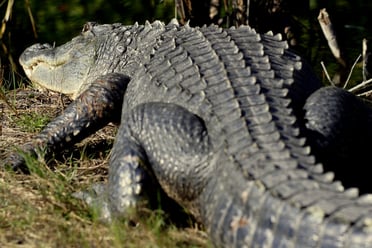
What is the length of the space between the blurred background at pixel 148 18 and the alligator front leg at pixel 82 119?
10.5 feet

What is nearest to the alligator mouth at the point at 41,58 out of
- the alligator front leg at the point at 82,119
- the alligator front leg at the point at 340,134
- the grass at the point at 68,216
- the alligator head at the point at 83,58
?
the alligator head at the point at 83,58

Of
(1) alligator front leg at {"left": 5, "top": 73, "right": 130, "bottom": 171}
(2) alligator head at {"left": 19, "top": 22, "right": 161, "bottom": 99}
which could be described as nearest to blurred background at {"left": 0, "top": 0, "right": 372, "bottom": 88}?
(2) alligator head at {"left": 19, "top": 22, "right": 161, "bottom": 99}

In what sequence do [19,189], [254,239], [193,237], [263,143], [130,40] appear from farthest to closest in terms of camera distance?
1. [130,40]
2. [19,189]
3. [193,237]
4. [263,143]
5. [254,239]

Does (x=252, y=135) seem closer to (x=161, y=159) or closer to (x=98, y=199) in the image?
(x=161, y=159)

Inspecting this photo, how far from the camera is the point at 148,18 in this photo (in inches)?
420

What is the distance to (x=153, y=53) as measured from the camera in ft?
17.0

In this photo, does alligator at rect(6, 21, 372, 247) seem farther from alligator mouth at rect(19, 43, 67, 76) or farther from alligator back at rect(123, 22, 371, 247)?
alligator mouth at rect(19, 43, 67, 76)

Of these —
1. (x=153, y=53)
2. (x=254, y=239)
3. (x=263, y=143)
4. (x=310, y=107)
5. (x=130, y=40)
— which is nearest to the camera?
(x=254, y=239)

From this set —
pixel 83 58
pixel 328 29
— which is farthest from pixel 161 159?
pixel 328 29

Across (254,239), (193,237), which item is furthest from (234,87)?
(254,239)

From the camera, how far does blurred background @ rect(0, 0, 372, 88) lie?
363 inches

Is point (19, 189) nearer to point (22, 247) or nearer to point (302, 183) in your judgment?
point (22, 247)

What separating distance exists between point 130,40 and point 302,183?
8.81 feet

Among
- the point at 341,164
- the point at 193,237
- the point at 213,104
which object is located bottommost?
the point at 193,237
